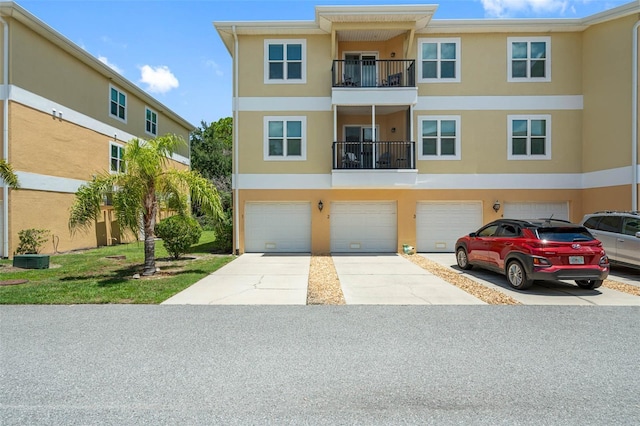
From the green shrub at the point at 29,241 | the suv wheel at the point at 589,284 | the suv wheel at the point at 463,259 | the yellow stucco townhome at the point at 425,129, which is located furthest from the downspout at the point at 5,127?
the suv wheel at the point at 589,284

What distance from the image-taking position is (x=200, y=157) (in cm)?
3556

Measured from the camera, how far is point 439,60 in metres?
15.5

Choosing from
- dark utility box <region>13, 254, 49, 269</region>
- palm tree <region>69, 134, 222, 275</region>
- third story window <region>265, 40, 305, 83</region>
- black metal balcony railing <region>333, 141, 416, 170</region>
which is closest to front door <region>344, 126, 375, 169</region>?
black metal balcony railing <region>333, 141, 416, 170</region>

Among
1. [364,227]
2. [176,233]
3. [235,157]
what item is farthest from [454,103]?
[176,233]

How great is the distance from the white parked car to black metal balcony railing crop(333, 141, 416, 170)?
655 centimetres

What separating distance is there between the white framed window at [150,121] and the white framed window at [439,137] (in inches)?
674

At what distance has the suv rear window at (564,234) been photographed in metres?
8.38

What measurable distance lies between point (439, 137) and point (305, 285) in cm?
979

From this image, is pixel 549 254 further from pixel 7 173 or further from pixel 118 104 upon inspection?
pixel 118 104

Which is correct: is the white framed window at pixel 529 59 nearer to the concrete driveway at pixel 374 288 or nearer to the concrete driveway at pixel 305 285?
the concrete driveway at pixel 374 288

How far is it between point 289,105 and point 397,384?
13506 mm

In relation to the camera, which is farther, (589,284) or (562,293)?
(589,284)

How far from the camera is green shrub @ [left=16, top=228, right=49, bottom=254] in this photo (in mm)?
13680

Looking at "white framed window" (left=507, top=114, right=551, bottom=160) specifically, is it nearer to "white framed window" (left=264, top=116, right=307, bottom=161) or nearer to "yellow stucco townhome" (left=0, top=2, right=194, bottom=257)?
"white framed window" (left=264, top=116, right=307, bottom=161)
